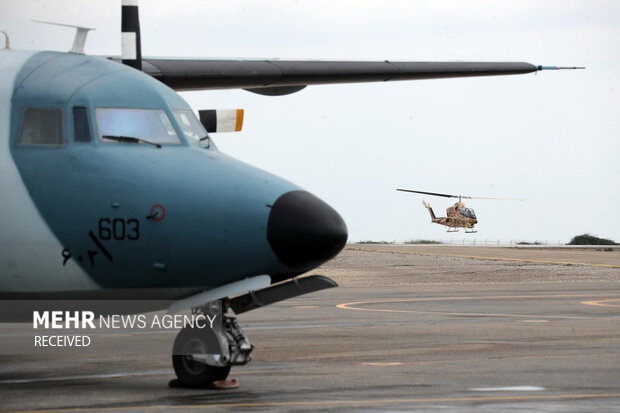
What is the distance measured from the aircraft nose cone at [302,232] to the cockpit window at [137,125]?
5.11 ft

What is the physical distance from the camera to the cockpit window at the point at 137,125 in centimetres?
1109

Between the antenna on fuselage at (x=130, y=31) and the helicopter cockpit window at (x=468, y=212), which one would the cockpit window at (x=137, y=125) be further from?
the helicopter cockpit window at (x=468, y=212)

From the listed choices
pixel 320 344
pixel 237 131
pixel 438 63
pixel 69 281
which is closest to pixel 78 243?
pixel 69 281

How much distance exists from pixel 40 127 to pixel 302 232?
302 centimetres

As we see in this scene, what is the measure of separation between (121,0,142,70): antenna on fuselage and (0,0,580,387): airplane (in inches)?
91.2

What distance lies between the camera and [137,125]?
11195 mm

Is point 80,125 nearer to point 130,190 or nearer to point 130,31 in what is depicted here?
point 130,190

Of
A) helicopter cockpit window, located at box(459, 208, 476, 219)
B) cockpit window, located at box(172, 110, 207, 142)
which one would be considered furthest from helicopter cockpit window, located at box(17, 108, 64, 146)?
helicopter cockpit window, located at box(459, 208, 476, 219)

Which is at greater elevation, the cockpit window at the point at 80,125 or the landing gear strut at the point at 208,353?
the cockpit window at the point at 80,125

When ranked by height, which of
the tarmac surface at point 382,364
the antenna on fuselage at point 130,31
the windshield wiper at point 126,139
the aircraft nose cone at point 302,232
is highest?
the antenna on fuselage at point 130,31

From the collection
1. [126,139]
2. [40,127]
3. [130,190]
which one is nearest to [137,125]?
[126,139]

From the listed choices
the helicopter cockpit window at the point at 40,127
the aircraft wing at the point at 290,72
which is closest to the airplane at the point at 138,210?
the helicopter cockpit window at the point at 40,127

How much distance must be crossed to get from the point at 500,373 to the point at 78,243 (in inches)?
197

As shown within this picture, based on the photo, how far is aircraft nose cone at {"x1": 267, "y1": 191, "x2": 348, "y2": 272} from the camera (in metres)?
10.2
